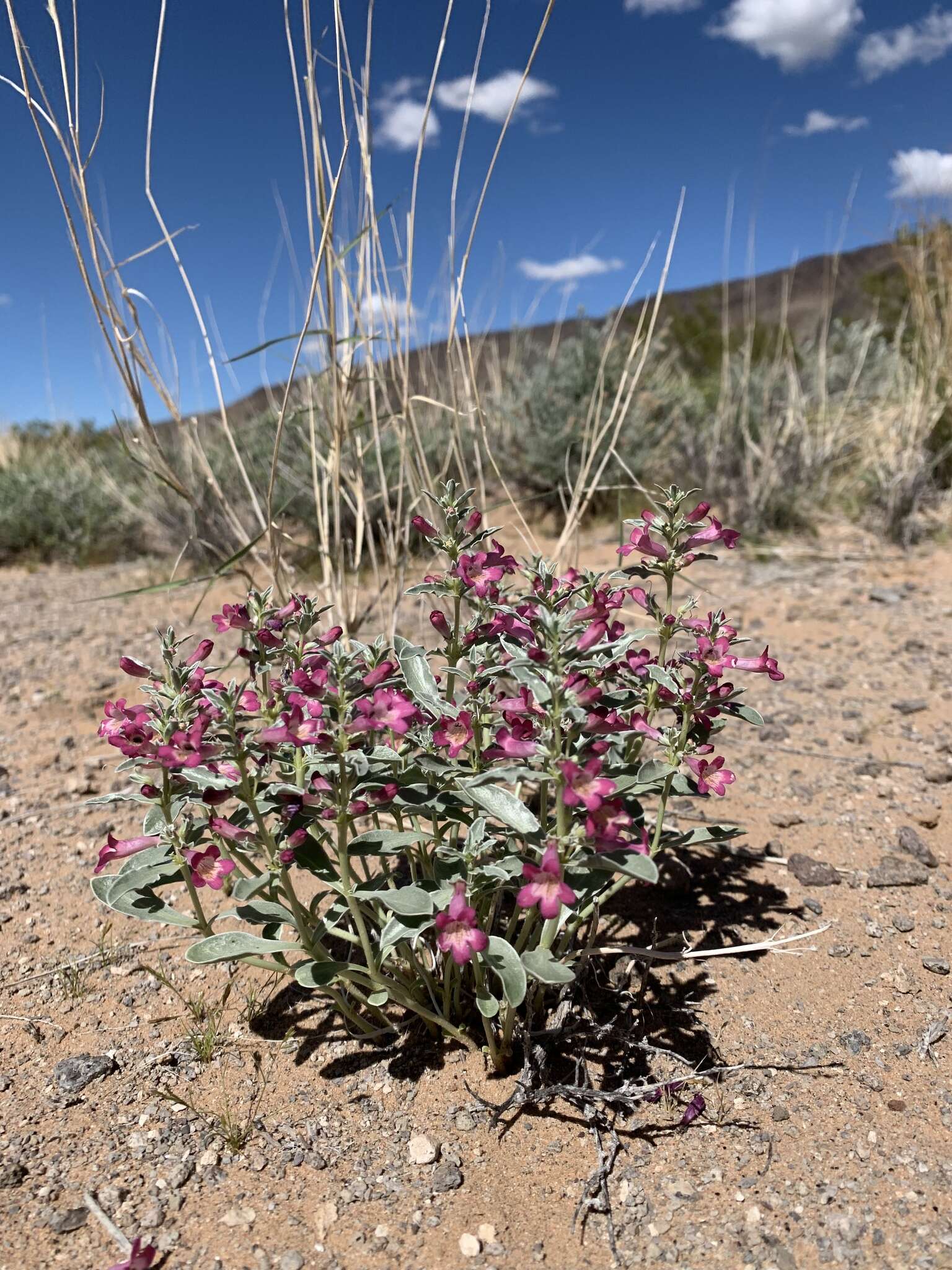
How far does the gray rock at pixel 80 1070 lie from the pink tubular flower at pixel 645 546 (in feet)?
3.93

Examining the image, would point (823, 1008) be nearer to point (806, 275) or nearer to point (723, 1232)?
point (723, 1232)

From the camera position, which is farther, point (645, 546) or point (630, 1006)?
point (630, 1006)

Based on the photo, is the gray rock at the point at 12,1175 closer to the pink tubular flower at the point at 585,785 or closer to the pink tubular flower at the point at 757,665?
the pink tubular flower at the point at 585,785

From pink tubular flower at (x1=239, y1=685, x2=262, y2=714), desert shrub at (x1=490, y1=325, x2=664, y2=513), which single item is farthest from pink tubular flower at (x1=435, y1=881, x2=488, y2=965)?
desert shrub at (x1=490, y1=325, x2=664, y2=513)

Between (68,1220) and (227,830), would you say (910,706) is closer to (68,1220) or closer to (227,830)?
(227,830)

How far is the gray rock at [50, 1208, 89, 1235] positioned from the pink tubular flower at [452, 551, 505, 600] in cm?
101

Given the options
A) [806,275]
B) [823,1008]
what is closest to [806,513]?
[823,1008]

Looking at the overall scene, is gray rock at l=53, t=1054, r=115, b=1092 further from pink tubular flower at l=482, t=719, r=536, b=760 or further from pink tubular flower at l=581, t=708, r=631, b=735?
pink tubular flower at l=581, t=708, r=631, b=735

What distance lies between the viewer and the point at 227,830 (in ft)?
3.92

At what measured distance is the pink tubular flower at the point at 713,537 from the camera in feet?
4.26

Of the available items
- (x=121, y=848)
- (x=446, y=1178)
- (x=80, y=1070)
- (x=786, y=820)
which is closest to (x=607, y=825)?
(x=446, y=1178)

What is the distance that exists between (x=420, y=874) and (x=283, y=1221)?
537mm

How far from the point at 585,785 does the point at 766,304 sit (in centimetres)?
5424

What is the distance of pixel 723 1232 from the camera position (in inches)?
45.0
